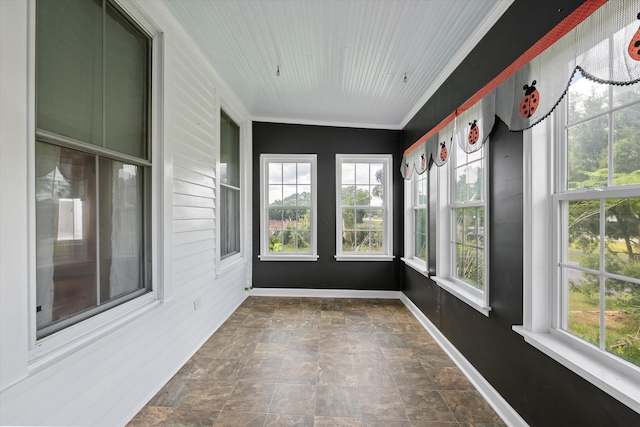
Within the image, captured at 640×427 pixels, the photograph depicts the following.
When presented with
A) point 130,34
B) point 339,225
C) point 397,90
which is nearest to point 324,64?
point 397,90

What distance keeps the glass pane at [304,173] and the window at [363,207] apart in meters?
0.50

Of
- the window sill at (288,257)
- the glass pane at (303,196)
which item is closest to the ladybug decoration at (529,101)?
the glass pane at (303,196)

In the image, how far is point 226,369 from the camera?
2.33m

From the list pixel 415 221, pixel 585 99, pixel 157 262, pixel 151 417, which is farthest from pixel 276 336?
pixel 585 99

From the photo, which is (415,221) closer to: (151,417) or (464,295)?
(464,295)

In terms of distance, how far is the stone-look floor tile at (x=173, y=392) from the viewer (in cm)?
191

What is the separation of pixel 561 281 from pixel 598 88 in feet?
3.28

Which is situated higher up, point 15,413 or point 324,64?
point 324,64

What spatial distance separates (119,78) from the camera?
5.64 feet

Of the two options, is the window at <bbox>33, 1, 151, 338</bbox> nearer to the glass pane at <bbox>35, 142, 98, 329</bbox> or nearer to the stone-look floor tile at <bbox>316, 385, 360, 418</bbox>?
the glass pane at <bbox>35, 142, 98, 329</bbox>

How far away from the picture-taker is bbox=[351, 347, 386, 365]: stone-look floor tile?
96.7 inches

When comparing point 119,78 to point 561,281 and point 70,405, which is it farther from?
point 561,281

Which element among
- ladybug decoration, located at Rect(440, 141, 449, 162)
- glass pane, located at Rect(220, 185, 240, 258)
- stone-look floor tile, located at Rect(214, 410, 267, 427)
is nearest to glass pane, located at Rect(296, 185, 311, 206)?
glass pane, located at Rect(220, 185, 240, 258)

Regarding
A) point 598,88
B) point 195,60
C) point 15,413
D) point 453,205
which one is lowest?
point 15,413
